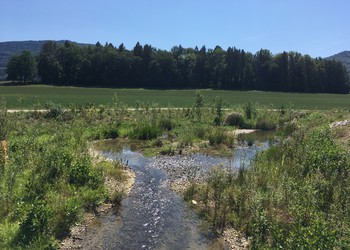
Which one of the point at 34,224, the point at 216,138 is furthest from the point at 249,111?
the point at 34,224

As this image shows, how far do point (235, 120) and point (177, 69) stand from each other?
94.0m

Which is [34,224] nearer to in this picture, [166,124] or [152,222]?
[152,222]

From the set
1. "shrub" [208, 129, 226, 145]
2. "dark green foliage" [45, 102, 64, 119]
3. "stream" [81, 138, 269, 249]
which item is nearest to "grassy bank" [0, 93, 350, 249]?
"stream" [81, 138, 269, 249]

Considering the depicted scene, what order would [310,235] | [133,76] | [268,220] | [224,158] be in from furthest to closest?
[133,76]
[224,158]
[268,220]
[310,235]

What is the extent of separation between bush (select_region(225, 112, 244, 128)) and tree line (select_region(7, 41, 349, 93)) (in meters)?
86.1

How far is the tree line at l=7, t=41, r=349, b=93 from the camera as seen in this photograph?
130 metres

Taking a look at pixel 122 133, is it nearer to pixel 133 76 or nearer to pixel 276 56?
pixel 133 76

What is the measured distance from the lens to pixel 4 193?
15.4m

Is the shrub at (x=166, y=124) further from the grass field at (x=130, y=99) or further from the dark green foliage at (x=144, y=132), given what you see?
the grass field at (x=130, y=99)

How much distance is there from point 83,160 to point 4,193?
4.85m

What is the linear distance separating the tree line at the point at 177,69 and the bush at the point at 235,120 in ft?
283

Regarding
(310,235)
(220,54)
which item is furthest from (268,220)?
(220,54)

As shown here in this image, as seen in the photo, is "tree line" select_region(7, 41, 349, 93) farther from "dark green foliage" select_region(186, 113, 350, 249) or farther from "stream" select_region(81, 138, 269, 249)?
"dark green foliage" select_region(186, 113, 350, 249)

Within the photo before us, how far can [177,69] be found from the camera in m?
137
